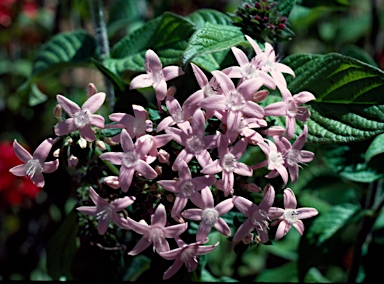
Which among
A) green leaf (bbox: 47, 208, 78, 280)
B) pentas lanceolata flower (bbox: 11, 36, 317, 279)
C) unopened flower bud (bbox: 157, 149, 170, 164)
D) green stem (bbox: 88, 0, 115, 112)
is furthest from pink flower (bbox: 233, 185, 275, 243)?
green stem (bbox: 88, 0, 115, 112)

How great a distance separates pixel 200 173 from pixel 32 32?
5.15 ft

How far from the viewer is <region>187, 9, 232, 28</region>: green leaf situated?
98 centimetres

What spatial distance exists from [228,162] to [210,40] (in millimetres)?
182

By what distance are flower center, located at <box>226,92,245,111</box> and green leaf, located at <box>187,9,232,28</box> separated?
30 centimetres

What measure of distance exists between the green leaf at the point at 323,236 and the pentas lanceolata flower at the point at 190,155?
37 cm

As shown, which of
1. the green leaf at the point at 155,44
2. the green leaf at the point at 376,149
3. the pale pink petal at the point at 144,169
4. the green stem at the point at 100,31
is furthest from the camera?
the green stem at the point at 100,31

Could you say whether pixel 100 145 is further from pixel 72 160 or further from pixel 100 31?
pixel 100 31

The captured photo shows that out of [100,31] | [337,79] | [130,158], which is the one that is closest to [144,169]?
[130,158]

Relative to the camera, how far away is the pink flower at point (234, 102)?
0.67 metres

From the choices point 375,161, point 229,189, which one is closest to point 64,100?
point 229,189

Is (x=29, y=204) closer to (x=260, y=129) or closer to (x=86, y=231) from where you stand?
(x=86, y=231)

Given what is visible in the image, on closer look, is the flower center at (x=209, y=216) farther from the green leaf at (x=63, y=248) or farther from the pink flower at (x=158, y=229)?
the green leaf at (x=63, y=248)

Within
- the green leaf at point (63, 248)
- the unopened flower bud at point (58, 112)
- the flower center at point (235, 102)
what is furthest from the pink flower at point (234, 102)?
the green leaf at point (63, 248)

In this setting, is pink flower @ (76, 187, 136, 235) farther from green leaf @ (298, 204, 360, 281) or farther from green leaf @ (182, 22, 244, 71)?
green leaf @ (298, 204, 360, 281)
